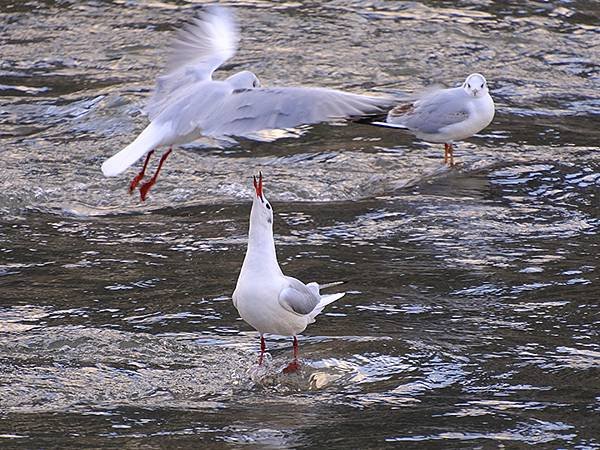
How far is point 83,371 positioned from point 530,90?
735 cm

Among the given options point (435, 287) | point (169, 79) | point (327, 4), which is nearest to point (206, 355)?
point (435, 287)

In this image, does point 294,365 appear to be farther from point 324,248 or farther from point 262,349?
point 324,248

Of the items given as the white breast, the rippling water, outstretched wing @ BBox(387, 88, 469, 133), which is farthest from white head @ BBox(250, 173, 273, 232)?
the white breast

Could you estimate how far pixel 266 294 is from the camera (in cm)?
657

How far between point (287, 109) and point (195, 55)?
7.38 ft

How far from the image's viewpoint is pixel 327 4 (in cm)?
1566

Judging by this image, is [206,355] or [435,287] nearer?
[206,355]

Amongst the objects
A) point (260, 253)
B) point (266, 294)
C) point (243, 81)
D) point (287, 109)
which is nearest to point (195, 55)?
point (243, 81)

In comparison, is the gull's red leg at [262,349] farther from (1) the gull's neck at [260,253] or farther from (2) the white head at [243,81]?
(2) the white head at [243,81]

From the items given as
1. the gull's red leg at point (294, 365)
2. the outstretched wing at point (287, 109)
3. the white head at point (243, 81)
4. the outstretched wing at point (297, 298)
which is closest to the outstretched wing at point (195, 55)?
the white head at point (243, 81)

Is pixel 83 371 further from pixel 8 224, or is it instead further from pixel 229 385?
pixel 8 224

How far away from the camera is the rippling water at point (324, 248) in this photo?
244 inches

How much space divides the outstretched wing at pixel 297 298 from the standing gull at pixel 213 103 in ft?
2.66

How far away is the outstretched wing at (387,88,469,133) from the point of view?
10.6 m
